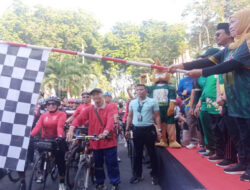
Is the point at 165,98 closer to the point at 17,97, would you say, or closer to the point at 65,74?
the point at 17,97

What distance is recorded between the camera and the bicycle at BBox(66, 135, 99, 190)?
3.57 m

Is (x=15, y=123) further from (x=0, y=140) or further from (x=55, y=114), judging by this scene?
(x=55, y=114)

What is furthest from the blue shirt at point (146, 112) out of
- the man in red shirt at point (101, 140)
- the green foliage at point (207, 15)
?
the green foliage at point (207, 15)

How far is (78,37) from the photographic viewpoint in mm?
33500

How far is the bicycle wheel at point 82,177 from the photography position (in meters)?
3.52

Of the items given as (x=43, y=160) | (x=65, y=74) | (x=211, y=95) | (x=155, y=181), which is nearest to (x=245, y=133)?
(x=211, y=95)

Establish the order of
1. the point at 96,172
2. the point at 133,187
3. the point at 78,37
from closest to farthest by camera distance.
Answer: the point at 96,172, the point at 133,187, the point at 78,37

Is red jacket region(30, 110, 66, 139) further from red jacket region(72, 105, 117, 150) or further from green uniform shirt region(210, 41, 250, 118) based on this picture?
green uniform shirt region(210, 41, 250, 118)

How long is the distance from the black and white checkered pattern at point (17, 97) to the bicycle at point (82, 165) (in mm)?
855

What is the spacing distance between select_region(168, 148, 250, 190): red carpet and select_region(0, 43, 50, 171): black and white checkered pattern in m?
2.18

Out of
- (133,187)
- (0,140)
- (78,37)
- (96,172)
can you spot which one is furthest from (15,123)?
(78,37)

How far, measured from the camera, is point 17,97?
3.08 meters

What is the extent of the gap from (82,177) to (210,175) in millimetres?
1950

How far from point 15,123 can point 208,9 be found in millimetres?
22996
